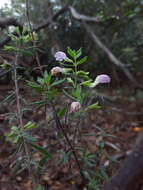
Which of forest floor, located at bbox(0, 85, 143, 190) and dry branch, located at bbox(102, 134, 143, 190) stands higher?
dry branch, located at bbox(102, 134, 143, 190)

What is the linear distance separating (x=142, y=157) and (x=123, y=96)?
3.07 meters

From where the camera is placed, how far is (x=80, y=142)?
1.73 metres

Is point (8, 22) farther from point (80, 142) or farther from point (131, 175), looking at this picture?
point (131, 175)

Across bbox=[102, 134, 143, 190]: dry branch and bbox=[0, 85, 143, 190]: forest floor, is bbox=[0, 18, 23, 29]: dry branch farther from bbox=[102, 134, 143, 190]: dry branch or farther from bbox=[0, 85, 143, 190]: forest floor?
bbox=[102, 134, 143, 190]: dry branch

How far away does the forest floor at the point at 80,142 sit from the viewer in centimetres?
133

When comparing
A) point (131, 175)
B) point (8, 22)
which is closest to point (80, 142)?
Answer: point (8, 22)

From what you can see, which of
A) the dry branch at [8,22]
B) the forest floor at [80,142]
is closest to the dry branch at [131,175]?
the forest floor at [80,142]

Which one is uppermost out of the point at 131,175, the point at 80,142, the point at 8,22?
the point at 8,22

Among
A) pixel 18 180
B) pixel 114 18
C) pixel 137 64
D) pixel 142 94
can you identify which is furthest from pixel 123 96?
pixel 18 180

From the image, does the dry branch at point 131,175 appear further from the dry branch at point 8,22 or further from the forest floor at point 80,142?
the dry branch at point 8,22

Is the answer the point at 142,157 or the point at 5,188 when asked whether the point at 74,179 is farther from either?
the point at 142,157

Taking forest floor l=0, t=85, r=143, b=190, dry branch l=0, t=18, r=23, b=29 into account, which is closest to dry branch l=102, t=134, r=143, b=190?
forest floor l=0, t=85, r=143, b=190

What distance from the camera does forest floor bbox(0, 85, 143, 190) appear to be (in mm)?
1333

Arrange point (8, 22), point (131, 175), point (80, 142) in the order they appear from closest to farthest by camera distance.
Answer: point (131, 175) < point (8, 22) < point (80, 142)
